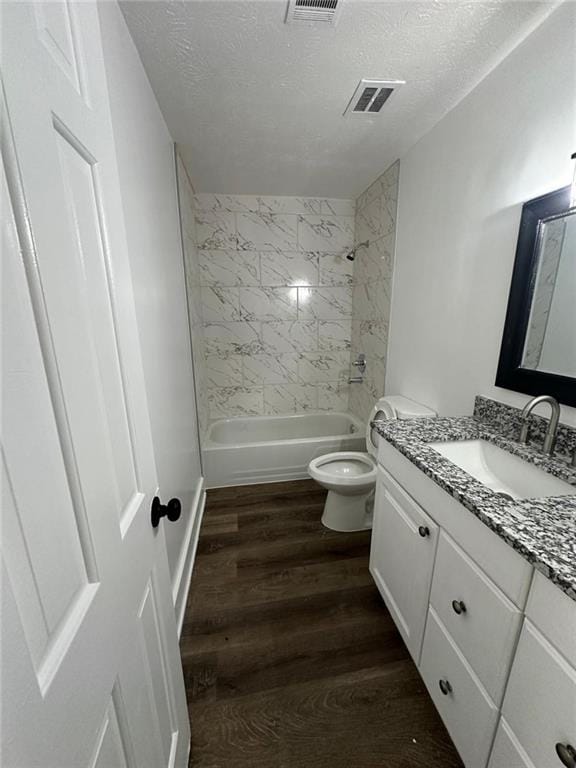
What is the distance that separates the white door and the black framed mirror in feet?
4.64

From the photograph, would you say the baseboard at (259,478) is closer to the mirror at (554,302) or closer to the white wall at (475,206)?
the white wall at (475,206)

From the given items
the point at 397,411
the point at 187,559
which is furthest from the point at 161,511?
the point at 397,411

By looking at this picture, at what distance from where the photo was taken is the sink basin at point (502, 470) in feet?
3.39

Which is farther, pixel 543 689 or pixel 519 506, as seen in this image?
pixel 519 506

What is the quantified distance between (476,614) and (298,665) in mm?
832

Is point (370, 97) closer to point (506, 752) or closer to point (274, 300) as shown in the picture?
point (274, 300)

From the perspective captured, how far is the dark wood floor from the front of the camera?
3.46 feet

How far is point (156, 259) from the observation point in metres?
1.46

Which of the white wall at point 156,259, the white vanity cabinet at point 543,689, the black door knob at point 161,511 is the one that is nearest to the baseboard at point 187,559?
the white wall at point 156,259

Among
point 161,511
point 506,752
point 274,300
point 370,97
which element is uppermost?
point 370,97

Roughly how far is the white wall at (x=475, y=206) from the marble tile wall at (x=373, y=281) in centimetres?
16

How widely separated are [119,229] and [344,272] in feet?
8.53

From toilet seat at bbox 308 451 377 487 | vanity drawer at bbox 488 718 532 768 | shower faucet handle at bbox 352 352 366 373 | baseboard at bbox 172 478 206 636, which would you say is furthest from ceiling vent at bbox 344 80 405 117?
baseboard at bbox 172 478 206 636

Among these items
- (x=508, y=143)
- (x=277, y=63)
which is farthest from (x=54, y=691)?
(x=508, y=143)
